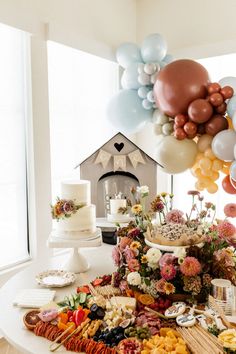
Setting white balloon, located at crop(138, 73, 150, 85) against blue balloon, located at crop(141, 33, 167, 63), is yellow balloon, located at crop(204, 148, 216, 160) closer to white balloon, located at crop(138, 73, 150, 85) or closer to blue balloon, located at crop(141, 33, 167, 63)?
white balloon, located at crop(138, 73, 150, 85)

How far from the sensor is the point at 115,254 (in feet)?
4.61

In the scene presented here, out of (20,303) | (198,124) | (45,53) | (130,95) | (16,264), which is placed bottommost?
(16,264)

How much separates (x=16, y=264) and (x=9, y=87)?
1.23 metres

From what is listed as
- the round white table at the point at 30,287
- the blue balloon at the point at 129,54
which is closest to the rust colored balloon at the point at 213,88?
the blue balloon at the point at 129,54

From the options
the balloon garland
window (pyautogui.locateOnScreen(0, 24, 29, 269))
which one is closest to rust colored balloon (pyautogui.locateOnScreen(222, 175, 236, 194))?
the balloon garland

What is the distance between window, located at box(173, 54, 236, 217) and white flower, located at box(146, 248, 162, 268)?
155 cm

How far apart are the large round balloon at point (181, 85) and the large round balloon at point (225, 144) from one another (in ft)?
0.57

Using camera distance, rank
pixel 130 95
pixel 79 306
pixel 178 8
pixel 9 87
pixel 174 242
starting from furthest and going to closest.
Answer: pixel 178 8 < pixel 9 87 < pixel 130 95 < pixel 174 242 < pixel 79 306

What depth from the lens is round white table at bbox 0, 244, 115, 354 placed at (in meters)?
1.05

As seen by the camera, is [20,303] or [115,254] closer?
[20,303]

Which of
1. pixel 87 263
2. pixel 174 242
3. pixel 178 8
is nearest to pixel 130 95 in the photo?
pixel 174 242

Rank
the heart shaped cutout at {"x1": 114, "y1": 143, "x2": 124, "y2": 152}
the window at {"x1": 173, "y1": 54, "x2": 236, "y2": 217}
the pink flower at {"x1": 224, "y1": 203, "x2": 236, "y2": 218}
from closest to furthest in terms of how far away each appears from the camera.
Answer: the pink flower at {"x1": 224, "y1": 203, "x2": 236, "y2": 218} → the heart shaped cutout at {"x1": 114, "y1": 143, "x2": 124, "y2": 152} → the window at {"x1": 173, "y1": 54, "x2": 236, "y2": 217}

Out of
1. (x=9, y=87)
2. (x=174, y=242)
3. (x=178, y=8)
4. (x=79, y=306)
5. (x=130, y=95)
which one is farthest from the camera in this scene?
(x=178, y=8)

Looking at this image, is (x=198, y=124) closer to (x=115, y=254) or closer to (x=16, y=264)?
(x=115, y=254)
